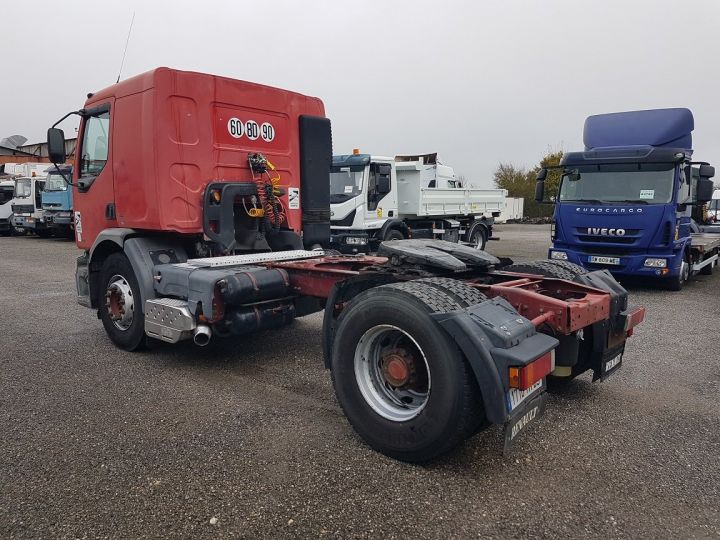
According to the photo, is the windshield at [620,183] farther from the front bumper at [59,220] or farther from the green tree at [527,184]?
the green tree at [527,184]

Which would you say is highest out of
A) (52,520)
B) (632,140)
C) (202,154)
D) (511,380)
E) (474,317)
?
(632,140)

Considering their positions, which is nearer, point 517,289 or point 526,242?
point 517,289

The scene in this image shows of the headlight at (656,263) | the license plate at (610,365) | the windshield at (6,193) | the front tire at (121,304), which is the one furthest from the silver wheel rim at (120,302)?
the windshield at (6,193)

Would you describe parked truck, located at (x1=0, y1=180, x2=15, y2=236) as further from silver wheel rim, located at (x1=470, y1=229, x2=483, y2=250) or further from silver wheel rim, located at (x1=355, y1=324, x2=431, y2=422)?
silver wheel rim, located at (x1=355, y1=324, x2=431, y2=422)

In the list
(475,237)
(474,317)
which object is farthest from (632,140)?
(474,317)

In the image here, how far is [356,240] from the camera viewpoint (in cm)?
1278

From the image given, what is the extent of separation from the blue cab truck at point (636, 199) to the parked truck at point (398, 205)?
388 centimetres

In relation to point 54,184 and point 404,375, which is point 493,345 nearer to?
point 404,375

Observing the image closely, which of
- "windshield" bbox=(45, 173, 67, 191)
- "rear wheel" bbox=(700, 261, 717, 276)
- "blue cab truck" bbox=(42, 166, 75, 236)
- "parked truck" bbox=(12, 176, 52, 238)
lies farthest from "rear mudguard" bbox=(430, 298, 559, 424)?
"parked truck" bbox=(12, 176, 52, 238)

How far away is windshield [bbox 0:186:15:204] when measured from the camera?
25.6 m

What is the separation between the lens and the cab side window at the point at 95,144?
18.9 feet

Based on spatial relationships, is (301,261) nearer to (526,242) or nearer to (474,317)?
(474,317)

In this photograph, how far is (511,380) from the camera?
2896mm

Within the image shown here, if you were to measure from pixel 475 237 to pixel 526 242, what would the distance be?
5.08 m
